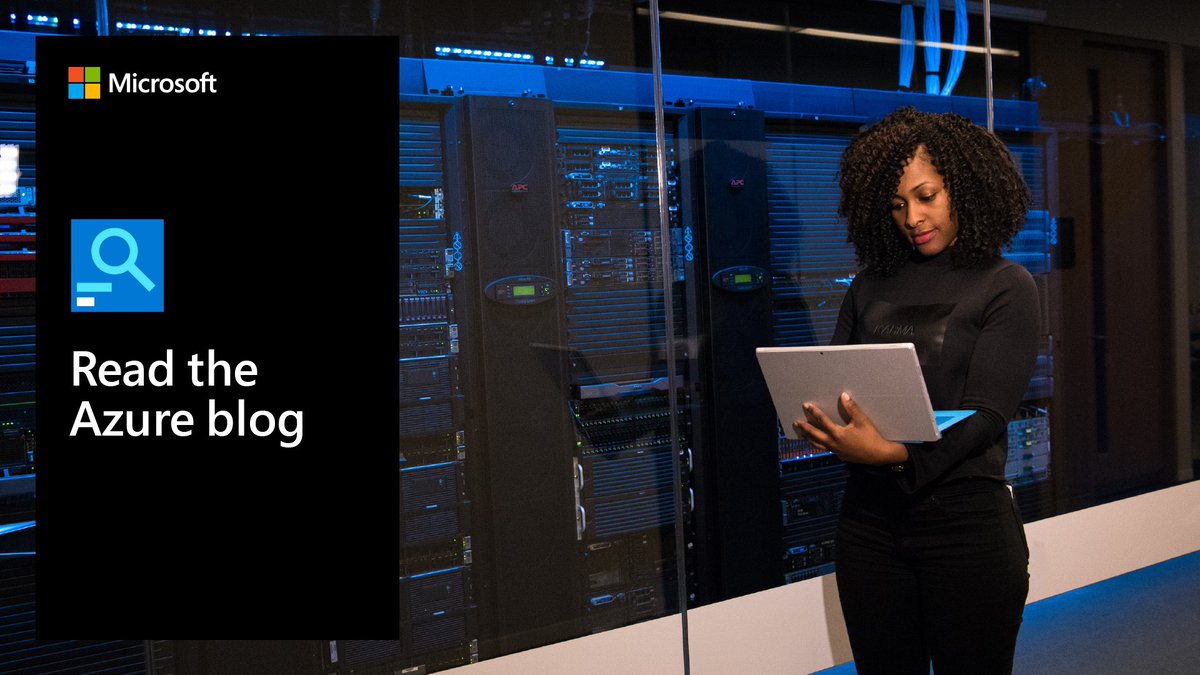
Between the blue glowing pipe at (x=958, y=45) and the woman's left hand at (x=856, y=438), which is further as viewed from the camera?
the blue glowing pipe at (x=958, y=45)

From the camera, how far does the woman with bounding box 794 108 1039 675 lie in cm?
164

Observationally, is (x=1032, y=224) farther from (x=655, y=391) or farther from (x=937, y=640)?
(x=937, y=640)

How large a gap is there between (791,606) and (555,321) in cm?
114

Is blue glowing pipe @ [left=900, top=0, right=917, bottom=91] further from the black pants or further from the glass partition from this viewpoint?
the black pants

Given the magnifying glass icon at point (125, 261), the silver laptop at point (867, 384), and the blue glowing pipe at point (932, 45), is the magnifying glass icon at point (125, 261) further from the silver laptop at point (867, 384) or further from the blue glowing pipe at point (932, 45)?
the blue glowing pipe at point (932, 45)

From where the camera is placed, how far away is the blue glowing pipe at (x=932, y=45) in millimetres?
3279

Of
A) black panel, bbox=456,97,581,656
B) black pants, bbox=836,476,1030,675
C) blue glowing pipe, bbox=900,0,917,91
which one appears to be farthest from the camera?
blue glowing pipe, bbox=900,0,917,91

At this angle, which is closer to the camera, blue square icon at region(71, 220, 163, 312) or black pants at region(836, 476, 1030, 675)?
blue square icon at region(71, 220, 163, 312)

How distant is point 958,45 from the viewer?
131 inches

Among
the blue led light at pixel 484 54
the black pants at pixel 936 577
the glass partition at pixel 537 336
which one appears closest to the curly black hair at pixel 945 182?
the black pants at pixel 936 577

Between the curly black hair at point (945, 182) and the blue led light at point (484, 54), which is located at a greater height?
the blue led light at point (484, 54)

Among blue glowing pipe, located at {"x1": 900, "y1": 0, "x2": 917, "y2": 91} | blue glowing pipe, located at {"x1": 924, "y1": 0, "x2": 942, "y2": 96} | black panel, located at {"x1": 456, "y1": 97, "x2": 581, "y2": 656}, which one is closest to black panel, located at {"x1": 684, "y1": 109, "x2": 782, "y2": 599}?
black panel, located at {"x1": 456, "y1": 97, "x2": 581, "y2": 656}

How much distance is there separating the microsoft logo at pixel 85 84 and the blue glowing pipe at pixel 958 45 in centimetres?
277

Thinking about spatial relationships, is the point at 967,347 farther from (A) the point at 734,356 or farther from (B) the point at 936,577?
(A) the point at 734,356
